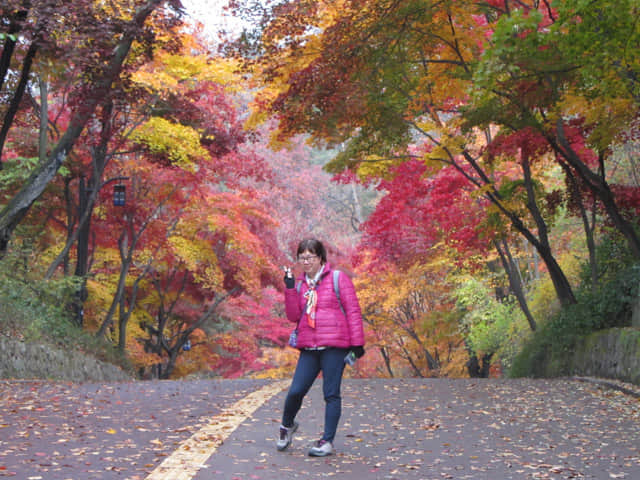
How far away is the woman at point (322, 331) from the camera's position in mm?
5348

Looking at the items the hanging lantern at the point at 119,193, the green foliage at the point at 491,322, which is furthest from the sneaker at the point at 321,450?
the green foliage at the point at 491,322

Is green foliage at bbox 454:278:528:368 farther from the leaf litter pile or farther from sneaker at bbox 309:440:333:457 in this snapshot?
sneaker at bbox 309:440:333:457

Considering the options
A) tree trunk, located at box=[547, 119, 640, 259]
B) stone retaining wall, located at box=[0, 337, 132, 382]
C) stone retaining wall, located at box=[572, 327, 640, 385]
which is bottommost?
stone retaining wall, located at box=[0, 337, 132, 382]

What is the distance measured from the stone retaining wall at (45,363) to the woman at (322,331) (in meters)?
7.78

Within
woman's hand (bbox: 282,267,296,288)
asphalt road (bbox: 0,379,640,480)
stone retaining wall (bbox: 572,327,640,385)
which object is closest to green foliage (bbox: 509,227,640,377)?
stone retaining wall (bbox: 572,327,640,385)

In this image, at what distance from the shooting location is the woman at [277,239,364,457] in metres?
5.35

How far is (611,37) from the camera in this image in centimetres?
766

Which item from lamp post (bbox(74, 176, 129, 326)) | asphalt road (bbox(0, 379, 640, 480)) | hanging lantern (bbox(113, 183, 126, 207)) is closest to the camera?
asphalt road (bbox(0, 379, 640, 480))

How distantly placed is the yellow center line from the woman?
0.62 m

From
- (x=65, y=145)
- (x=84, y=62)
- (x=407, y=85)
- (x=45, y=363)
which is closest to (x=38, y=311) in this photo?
(x=45, y=363)

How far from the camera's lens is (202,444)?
221 inches

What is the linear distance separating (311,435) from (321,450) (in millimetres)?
1044

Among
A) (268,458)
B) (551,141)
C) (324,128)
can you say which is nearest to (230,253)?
(324,128)

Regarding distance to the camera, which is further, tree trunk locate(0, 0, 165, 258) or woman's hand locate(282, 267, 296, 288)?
tree trunk locate(0, 0, 165, 258)
